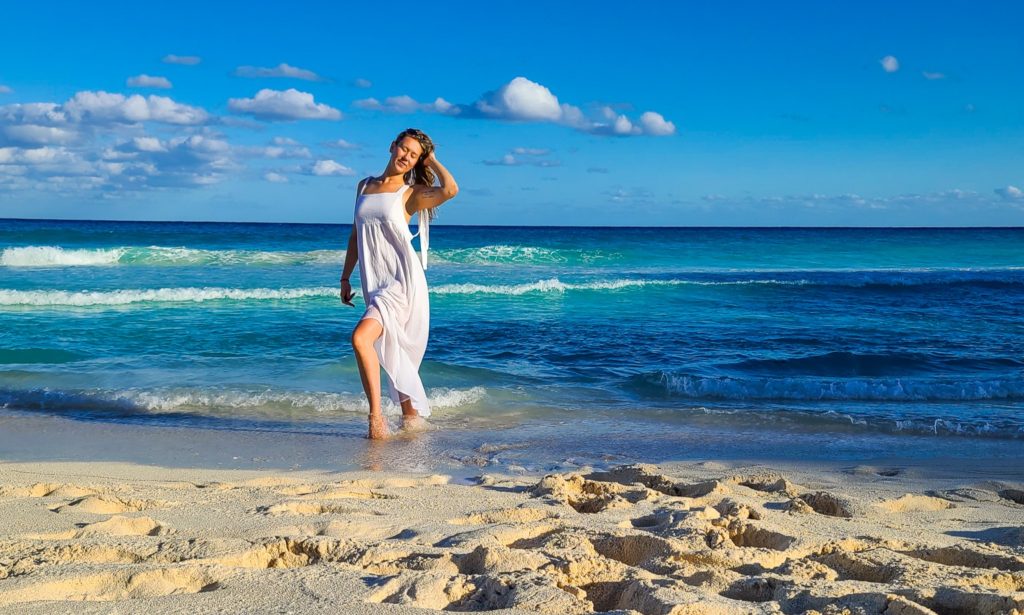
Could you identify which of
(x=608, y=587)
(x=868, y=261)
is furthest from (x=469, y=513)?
(x=868, y=261)

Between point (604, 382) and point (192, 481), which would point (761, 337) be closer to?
point (604, 382)

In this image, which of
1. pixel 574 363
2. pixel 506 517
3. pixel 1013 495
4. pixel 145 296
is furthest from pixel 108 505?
pixel 145 296

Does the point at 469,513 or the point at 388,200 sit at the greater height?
the point at 388,200

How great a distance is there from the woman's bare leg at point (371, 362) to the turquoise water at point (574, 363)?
432 millimetres

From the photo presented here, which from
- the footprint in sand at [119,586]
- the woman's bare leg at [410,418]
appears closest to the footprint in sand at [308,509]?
the footprint in sand at [119,586]

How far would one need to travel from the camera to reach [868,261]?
37344 millimetres

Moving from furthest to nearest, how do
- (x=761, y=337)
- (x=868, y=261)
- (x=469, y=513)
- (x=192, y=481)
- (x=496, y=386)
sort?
(x=868, y=261)
(x=761, y=337)
(x=496, y=386)
(x=192, y=481)
(x=469, y=513)

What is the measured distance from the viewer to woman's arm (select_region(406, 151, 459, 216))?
5.57m

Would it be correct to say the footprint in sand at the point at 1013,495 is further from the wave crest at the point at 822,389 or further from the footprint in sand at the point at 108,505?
the footprint in sand at the point at 108,505

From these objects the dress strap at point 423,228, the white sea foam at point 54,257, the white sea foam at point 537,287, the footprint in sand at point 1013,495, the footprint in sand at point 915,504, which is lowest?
the footprint in sand at point 1013,495

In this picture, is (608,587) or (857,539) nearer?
(608,587)

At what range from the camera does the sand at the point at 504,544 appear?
2.57 meters

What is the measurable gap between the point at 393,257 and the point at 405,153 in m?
0.70

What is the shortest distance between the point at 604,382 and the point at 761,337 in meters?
3.94
